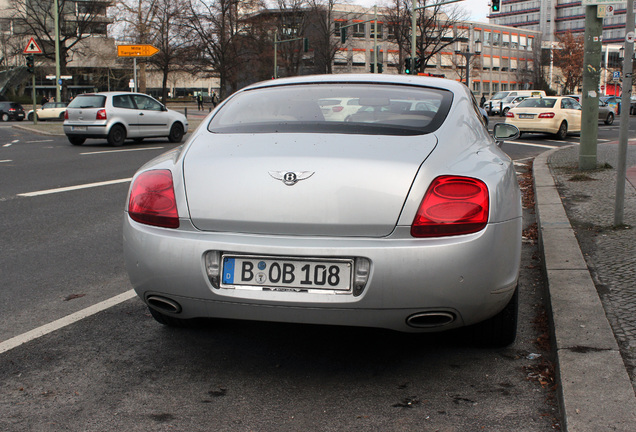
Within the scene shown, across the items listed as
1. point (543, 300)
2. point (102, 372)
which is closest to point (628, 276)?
point (543, 300)

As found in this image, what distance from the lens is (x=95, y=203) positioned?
351 inches

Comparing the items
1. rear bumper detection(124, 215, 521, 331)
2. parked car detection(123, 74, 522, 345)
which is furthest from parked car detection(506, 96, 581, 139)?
rear bumper detection(124, 215, 521, 331)

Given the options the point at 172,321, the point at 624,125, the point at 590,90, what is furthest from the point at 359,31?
the point at 172,321

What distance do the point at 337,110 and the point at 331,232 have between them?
0.98 metres

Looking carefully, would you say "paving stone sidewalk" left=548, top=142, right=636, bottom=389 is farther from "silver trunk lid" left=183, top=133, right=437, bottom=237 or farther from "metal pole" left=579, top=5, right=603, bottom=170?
"silver trunk lid" left=183, top=133, right=437, bottom=237

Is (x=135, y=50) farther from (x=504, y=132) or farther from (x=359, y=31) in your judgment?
(x=359, y=31)

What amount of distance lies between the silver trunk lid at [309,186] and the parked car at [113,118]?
56.8 feet

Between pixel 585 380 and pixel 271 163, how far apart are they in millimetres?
1539

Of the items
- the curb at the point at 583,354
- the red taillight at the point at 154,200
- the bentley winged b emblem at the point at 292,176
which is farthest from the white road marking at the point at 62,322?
the curb at the point at 583,354

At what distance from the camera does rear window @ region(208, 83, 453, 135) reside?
11.2ft

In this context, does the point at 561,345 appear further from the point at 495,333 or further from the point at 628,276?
the point at 628,276

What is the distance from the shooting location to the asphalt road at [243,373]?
2.83m

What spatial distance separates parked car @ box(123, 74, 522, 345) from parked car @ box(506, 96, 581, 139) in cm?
2050

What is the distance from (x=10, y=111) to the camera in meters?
44.9
